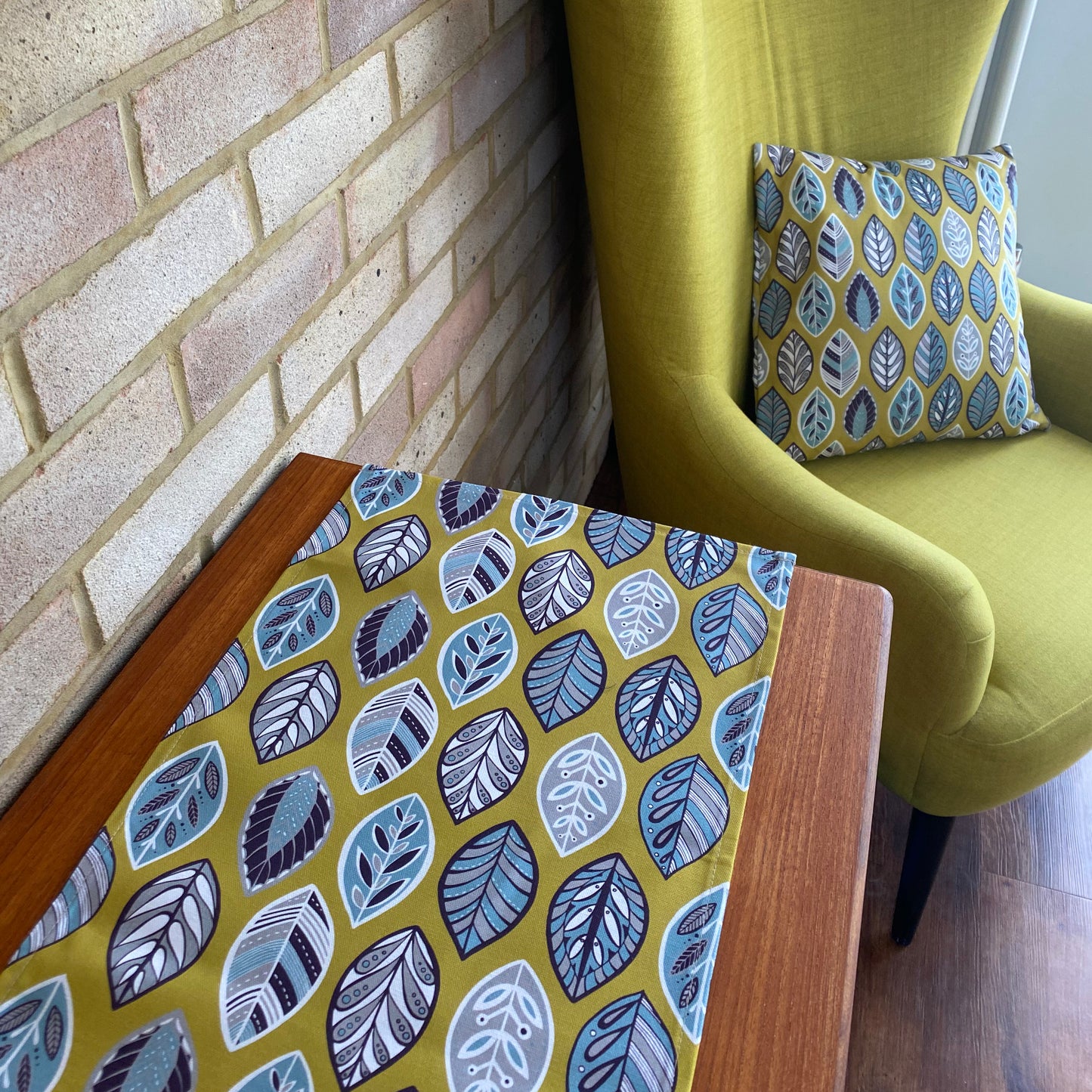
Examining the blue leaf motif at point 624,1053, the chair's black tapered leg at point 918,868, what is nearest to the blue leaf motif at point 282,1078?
the blue leaf motif at point 624,1053

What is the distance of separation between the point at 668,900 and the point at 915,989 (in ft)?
3.24

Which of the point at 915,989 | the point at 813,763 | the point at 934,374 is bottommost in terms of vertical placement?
the point at 915,989

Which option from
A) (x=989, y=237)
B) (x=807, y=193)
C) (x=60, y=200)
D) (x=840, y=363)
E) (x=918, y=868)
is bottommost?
(x=918, y=868)

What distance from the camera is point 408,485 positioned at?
2.83 feet

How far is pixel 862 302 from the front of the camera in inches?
53.9

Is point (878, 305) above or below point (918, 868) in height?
above

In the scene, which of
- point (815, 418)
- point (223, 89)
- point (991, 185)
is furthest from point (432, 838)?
point (991, 185)

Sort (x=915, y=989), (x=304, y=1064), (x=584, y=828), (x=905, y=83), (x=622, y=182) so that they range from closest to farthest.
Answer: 1. (x=304, y=1064)
2. (x=584, y=828)
3. (x=622, y=182)
4. (x=915, y=989)
5. (x=905, y=83)

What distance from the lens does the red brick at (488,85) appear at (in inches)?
41.6

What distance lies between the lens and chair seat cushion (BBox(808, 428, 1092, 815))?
1162mm

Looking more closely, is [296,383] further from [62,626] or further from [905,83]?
[905,83]

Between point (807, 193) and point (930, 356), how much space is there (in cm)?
29

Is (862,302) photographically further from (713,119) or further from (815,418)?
(713,119)

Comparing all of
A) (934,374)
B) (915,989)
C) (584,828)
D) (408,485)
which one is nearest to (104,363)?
(408,485)
